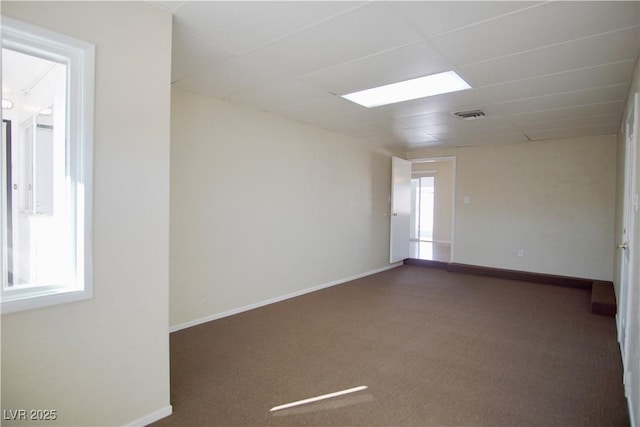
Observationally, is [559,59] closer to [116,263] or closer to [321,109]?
[321,109]

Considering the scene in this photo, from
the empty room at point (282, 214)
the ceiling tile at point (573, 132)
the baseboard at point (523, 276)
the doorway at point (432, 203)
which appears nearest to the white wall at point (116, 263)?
the empty room at point (282, 214)

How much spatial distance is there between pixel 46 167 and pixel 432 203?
9994 millimetres

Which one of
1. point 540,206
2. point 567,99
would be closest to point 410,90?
point 567,99

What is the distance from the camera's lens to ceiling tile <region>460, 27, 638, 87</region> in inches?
86.7

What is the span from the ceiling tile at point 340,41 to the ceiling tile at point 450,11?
0.25 feet

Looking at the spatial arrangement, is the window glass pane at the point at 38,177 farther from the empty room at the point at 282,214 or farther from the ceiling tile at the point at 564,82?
the ceiling tile at the point at 564,82

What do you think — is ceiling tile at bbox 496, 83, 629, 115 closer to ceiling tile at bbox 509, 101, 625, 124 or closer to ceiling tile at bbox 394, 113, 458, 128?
ceiling tile at bbox 509, 101, 625, 124

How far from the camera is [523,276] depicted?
565cm

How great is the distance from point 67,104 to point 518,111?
162 inches

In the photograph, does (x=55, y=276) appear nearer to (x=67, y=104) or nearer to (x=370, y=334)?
(x=67, y=104)

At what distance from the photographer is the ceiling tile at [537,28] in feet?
6.12

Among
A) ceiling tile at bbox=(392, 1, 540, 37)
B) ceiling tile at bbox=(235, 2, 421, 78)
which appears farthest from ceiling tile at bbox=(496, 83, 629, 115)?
ceiling tile at bbox=(235, 2, 421, 78)

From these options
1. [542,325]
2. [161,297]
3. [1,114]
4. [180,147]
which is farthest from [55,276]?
[542,325]

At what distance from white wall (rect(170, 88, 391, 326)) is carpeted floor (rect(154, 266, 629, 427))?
0.38m
